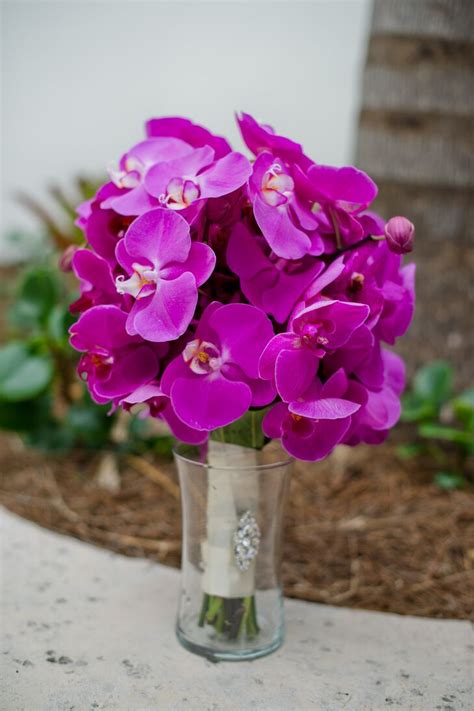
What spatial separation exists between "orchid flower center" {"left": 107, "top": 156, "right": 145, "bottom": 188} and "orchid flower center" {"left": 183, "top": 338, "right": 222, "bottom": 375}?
199 mm

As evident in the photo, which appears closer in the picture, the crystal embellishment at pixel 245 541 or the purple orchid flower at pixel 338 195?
the purple orchid flower at pixel 338 195

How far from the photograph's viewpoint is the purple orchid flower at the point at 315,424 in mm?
815

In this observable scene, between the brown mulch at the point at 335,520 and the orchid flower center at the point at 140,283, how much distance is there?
712mm

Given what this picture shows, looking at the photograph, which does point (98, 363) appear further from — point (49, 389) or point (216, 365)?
point (49, 389)

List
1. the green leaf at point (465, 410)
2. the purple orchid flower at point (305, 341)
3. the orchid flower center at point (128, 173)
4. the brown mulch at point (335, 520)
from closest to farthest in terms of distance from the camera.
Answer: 1. the purple orchid flower at point (305, 341)
2. the orchid flower center at point (128, 173)
3. the brown mulch at point (335, 520)
4. the green leaf at point (465, 410)

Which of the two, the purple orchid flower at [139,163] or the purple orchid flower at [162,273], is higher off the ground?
the purple orchid flower at [139,163]

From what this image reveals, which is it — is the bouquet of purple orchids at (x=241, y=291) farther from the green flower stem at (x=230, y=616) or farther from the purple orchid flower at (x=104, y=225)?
the green flower stem at (x=230, y=616)

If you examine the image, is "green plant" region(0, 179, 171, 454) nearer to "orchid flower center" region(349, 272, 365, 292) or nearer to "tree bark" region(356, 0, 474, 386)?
"tree bark" region(356, 0, 474, 386)

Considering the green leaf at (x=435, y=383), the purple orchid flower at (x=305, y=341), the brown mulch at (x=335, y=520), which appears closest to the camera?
the purple orchid flower at (x=305, y=341)

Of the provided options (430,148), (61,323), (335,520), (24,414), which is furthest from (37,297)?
(430,148)

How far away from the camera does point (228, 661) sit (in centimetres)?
101

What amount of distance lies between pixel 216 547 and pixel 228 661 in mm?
158

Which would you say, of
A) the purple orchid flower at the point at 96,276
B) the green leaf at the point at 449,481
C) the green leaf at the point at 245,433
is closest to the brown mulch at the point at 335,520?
the green leaf at the point at 449,481

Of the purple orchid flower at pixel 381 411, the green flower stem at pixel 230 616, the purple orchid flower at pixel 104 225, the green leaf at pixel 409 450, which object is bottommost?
the green leaf at pixel 409 450
